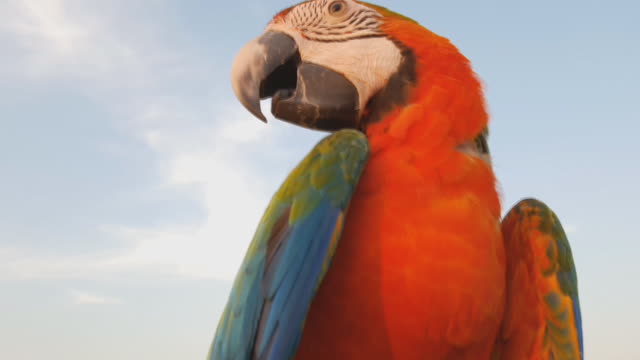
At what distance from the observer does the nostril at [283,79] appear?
95.4 inches

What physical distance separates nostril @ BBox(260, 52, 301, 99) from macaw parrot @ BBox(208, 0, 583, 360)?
9 centimetres

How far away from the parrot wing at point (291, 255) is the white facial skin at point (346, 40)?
357mm

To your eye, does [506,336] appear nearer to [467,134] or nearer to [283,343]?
[467,134]

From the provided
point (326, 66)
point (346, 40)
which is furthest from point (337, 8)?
point (326, 66)

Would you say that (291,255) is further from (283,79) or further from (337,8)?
(337,8)

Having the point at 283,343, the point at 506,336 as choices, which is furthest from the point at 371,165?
the point at 506,336

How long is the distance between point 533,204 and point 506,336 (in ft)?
1.78

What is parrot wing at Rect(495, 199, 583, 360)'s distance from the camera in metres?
2.09

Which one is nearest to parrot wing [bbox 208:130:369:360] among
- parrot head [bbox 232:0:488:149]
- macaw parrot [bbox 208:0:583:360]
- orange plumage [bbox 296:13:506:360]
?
macaw parrot [bbox 208:0:583:360]

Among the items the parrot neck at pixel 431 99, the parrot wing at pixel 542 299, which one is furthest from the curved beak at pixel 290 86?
the parrot wing at pixel 542 299

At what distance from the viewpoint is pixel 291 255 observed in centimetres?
178

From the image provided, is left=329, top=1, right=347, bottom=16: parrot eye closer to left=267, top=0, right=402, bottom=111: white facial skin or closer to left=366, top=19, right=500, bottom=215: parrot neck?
left=267, top=0, right=402, bottom=111: white facial skin

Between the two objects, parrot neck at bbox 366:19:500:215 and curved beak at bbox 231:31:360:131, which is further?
curved beak at bbox 231:31:360:131

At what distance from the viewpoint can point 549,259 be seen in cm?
215
